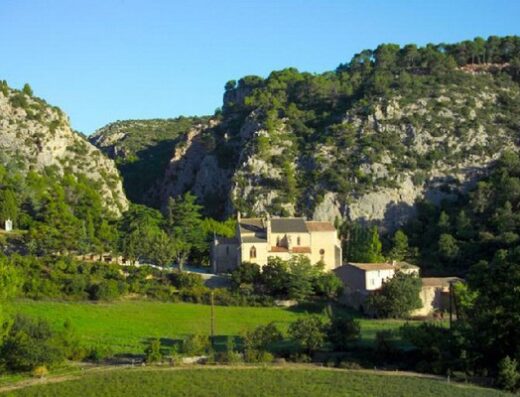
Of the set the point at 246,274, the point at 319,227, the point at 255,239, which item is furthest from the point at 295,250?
the point at 246,274

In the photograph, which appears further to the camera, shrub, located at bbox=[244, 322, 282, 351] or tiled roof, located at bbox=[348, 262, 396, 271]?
tiled roof, located at bbox=[348, 262, 396, 271]

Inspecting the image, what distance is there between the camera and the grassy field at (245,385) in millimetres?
35750

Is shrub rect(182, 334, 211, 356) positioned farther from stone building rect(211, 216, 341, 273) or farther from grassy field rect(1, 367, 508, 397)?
stone building rect(211, 216, 341, 273)

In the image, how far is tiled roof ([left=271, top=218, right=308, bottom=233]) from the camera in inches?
2763

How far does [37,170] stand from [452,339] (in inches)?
2220

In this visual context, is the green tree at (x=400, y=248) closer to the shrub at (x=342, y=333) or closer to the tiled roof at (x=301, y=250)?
the tiled roof at (x=301, y=250)

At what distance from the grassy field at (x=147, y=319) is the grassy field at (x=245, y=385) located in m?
6.85

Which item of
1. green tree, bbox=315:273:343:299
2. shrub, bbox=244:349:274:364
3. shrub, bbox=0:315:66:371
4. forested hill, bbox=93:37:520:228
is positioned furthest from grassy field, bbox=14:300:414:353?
forested hill, bbox=93:37:520:228

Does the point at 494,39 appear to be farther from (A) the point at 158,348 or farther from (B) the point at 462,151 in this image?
(A) the point at 158,348

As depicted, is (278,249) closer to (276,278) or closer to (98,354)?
(276,278)

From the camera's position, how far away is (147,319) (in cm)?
5347

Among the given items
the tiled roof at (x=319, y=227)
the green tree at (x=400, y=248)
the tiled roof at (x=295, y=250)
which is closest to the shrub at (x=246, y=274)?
the tiled roof at (x=295, y=250)

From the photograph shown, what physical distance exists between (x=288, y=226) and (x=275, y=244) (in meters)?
2.26

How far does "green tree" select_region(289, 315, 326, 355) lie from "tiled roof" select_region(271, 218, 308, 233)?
2426 cm
